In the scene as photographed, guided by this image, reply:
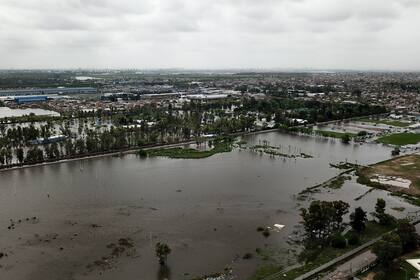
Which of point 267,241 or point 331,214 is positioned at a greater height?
point 331,214

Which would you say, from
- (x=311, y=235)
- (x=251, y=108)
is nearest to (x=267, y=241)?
(x=311, y=235)

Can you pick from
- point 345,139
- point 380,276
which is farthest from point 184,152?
point 380,276

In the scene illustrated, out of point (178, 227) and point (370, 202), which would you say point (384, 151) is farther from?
point (178, 227)

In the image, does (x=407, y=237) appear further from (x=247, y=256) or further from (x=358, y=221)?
(x=247, y=256)

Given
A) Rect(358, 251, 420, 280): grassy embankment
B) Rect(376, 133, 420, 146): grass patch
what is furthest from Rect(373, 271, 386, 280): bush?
Rect(376, 133, 420, 146): grass patch

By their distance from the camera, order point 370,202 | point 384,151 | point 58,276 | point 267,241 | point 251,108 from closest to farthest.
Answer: point 58,276
point 267,241
point 370,202
point 384,151
point 251,108

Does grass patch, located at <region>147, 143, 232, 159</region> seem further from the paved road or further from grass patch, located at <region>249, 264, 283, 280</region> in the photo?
the paved road

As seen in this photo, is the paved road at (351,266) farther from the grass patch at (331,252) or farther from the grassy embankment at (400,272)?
the grass patch at (331,252)
